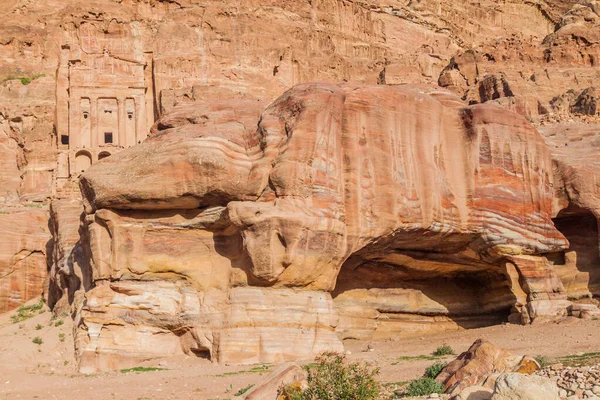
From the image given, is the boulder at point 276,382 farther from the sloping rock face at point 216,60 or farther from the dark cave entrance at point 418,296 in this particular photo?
the sloping rock face at point 216,60

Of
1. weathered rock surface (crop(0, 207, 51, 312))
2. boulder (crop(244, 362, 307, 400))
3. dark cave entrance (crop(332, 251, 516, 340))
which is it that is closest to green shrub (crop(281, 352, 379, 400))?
boulder (crop(244, 362, 307, 400))

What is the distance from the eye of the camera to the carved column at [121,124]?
7619cm

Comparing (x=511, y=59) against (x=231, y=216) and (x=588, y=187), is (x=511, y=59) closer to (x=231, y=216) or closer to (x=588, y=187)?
(x=588, y=187)

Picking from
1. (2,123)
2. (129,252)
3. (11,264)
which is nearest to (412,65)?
(2,123)

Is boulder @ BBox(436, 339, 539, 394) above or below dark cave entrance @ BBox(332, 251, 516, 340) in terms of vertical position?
below

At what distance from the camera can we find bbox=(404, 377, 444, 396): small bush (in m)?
19.0

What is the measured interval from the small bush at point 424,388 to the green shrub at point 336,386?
3.10 ft

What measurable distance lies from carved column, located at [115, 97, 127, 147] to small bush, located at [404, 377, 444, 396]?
5871cm

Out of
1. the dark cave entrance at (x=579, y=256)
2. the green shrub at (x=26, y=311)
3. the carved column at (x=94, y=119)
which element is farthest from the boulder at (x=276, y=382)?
the carved column at (x=94, y=119)

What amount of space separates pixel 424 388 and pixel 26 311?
88.5 feet

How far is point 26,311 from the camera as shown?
41719mm

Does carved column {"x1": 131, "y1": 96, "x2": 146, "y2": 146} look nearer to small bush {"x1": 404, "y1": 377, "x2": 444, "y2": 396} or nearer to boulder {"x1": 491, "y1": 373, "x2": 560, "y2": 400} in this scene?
small bush {"x1": 404, "y1": 377, "x2": 444, "y2": 396}

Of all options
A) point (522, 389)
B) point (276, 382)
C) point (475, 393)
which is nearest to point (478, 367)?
point (475, 393)

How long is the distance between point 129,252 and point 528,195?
46.6 feet
